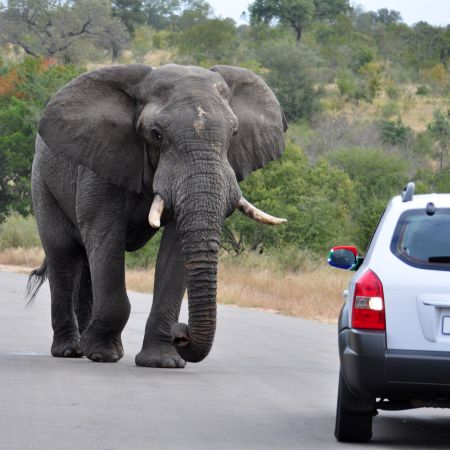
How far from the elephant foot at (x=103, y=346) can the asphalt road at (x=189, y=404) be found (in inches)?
3.9

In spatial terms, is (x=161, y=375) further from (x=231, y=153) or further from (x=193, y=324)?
(x=231, y=153)

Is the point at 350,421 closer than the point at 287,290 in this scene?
Yes

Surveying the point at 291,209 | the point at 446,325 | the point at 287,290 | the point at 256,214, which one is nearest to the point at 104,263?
the point at 256,214

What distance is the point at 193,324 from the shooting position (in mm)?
10453

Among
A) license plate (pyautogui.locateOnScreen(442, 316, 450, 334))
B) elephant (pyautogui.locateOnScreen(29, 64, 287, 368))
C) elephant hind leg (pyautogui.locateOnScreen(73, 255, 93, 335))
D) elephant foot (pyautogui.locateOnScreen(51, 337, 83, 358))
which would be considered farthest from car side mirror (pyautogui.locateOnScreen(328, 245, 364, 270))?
elephant hind leg (pyautogui.locateOnScreen(73, 255, 93, 335))

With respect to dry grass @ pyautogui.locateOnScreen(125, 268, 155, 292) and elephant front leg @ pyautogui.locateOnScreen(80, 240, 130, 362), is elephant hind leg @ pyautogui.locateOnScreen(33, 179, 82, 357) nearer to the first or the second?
elephant front leg @ pyautogui.locateOnScreen(80, 240, 130, 362)

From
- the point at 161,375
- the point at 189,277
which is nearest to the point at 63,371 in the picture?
the point at 161,375

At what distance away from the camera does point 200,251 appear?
1083 cm

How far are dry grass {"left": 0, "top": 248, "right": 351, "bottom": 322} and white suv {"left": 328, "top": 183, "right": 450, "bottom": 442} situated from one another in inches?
483

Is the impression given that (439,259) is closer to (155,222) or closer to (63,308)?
(155,222)

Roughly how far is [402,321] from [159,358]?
4.90 metres

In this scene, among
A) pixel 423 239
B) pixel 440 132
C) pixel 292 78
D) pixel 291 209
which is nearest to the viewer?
pixel 423 239

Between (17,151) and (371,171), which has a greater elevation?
(17,151)

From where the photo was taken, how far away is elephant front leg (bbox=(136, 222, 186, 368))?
12.3 metres
